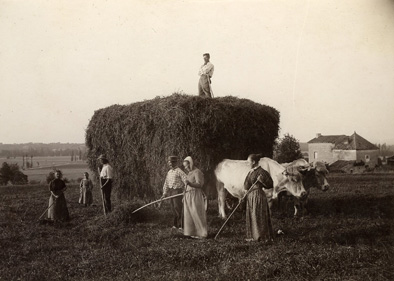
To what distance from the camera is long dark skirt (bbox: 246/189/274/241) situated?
19.3 ft

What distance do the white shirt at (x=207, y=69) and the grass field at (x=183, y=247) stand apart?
3249 millimetres

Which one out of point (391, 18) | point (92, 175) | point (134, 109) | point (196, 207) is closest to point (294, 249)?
point (196, 207)

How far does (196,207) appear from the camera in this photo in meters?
6.67

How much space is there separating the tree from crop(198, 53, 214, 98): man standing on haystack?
7.50 ft

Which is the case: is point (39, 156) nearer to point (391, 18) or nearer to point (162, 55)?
point (162, 55)

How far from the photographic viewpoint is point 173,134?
745cm

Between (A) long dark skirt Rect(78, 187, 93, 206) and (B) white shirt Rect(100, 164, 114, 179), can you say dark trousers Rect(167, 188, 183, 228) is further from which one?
(A) long dark skirt Rect(78, 187, 93, 206)

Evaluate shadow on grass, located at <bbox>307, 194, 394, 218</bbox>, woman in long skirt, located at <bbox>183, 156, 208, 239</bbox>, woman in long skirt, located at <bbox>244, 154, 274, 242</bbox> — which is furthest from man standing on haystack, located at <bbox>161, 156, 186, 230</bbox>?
shadow on grass, located at <bbox>307, 194, 394, 218</bbox>

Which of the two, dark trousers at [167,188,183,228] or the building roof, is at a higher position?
the building roof

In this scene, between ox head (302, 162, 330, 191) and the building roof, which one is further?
ox head (302, 162, 330, 191)

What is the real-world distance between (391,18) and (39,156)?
6.77 m

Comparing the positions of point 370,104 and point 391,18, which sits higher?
point 391,18

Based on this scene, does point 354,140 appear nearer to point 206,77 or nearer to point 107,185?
point 206,77

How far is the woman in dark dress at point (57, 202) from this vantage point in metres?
8.39
